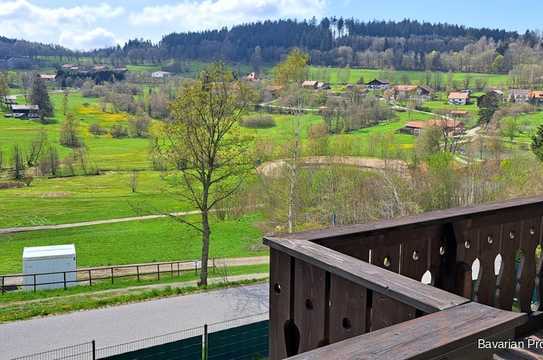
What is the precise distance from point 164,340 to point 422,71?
114841mm

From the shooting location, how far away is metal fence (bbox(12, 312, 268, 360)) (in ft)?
29.7

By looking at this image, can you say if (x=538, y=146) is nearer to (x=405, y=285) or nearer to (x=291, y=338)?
(x=291, y=338)

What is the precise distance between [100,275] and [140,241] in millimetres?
8271

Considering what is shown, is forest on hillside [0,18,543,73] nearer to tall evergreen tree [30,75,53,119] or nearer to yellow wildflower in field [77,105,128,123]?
yellow wildflower in field [77,105,128,123]

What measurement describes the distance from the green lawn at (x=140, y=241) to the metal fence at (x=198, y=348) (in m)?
14.7

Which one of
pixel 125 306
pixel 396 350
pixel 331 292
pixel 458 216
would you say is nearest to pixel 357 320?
pixel 331 292

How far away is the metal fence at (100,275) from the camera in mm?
18156

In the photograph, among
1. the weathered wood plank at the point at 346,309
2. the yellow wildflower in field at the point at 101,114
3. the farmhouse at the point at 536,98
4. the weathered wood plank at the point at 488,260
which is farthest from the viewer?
the yellow wildflower in field at the point at 101,114

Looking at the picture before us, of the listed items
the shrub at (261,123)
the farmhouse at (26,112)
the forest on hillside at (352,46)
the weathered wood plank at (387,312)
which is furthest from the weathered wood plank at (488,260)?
the forest on hillside at (352,46)

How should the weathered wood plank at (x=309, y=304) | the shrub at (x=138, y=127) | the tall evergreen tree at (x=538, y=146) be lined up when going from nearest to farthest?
the weathered wood plank at (x=309, y=304)
the tall evergreen tree at (x=538, y=146)
the shrub at (x=138, y=127)

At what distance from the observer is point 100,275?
21.9 metres

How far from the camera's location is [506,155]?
1308 inches

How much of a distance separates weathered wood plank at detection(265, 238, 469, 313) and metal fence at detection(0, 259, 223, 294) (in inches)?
693

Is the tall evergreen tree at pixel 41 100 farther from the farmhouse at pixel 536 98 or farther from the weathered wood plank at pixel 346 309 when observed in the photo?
the weathered wood plank at pixel 346 309
